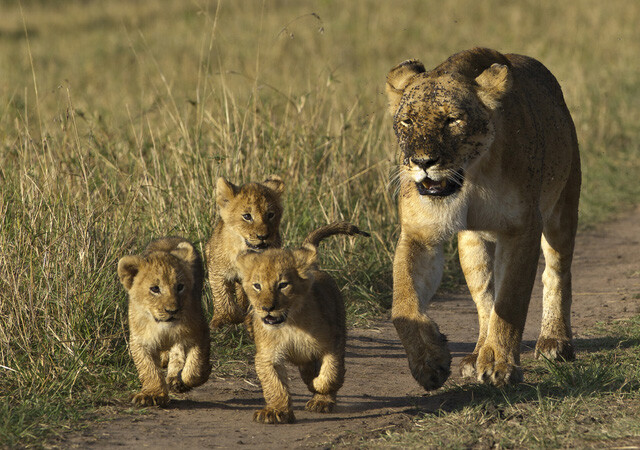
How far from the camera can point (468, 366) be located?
18.4 ft

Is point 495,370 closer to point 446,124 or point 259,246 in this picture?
point 446,124

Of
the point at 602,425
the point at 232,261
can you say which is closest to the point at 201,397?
the point at 232,261

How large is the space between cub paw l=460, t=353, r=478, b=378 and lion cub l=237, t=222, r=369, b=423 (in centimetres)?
99

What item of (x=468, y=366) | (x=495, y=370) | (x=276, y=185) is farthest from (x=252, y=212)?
(x=495, y=370)

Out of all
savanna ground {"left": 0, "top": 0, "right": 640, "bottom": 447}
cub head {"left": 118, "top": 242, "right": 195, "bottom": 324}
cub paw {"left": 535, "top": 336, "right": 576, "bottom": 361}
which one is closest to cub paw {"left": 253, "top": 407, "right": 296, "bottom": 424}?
savanna ground {"left": 0, "top": 0, "right": 640, "bottom": 447}

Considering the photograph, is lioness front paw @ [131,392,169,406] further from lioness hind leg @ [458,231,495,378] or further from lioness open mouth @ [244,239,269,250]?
lioness hind leg @ [458,231,495,378]

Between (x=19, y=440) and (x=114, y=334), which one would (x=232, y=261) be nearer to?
(x=114, y=334)

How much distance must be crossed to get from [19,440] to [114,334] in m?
1.30

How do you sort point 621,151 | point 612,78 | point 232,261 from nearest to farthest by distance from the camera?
point 232,261 → point 621,151 → point 612,78

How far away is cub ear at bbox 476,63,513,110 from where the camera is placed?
16.8ft

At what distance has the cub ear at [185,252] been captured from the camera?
5238mm

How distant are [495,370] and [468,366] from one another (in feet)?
1.66

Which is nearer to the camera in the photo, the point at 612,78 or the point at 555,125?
the point at 555,125

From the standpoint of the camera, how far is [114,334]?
568 cm
